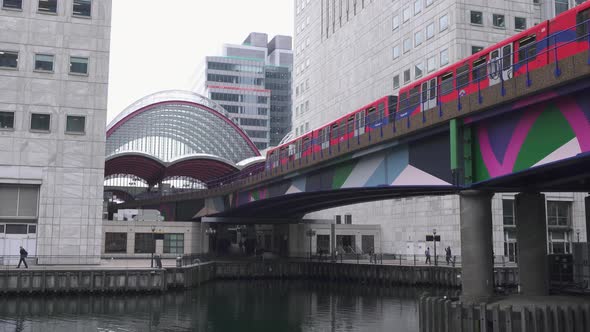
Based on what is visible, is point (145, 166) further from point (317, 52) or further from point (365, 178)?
point (365, 178)

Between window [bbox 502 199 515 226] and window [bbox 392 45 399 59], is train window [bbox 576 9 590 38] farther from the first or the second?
window [bbox 392 45 399 59]

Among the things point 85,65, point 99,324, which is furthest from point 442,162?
point 85,65

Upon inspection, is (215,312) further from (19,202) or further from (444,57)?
(444,57)

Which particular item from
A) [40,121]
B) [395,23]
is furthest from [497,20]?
[40,121]

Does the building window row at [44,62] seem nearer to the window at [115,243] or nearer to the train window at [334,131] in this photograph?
the train window at [334,131]

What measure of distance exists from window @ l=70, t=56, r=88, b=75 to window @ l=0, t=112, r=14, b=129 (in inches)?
265

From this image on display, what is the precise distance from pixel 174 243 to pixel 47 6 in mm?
42543

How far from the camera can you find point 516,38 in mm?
31562

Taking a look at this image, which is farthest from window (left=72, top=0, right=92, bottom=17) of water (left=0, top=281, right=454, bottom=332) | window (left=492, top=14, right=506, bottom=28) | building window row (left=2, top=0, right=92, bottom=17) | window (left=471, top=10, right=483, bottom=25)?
window (left=492, top=14, right=506, bottom=28)

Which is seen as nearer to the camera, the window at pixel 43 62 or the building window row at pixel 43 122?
the building window row at pixel 43 122

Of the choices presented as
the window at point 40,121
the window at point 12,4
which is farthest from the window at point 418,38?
the window at point 12,4

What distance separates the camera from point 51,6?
59062 millimetres

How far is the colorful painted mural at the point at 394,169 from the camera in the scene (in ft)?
107

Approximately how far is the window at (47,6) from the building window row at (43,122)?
31.9ft
